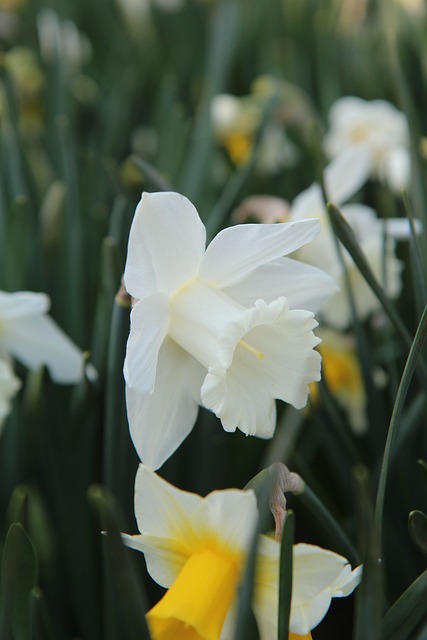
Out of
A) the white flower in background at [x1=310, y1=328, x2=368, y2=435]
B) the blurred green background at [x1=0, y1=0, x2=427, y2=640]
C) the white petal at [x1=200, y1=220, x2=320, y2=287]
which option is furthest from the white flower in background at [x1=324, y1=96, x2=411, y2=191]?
the white petal at [x1=200, y1=220, x2=320, y2=287]

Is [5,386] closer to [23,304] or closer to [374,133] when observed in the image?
[23,304]

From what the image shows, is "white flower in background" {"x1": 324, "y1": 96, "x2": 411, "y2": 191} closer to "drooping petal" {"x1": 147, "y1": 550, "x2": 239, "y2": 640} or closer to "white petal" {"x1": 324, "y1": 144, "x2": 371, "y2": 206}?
"white petal" {"x1": 324, "y1": 144, "x2": 371, "y2": 206}

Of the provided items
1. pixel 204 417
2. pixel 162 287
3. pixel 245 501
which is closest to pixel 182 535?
pixel 245 501

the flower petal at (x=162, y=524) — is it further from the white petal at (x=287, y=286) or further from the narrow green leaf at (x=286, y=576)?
the white petal at (x=287, y=286)

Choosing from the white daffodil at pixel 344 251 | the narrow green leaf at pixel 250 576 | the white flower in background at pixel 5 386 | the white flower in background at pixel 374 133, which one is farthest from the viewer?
the white flower in background at pixel 374 133

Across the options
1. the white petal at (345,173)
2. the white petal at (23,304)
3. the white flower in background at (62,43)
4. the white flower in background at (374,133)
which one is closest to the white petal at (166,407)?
the white petal at (23,304)

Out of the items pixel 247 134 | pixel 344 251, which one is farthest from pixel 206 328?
pixel 247 134
